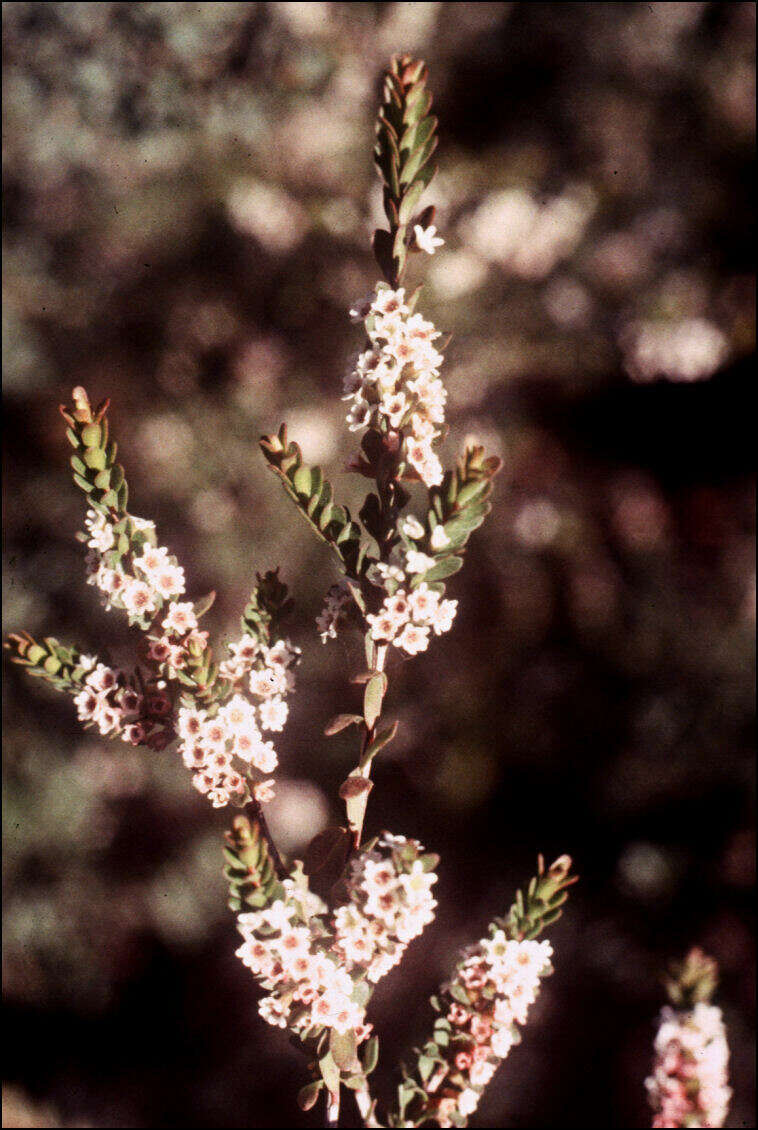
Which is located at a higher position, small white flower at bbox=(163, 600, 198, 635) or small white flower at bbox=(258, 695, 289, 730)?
small white flower at bbox=(163, 600, 198, 635)

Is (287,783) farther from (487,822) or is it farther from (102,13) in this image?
(102,13)

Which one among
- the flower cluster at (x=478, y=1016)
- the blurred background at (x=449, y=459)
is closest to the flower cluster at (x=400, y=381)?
the flower cluster at (x=478, y=1016)

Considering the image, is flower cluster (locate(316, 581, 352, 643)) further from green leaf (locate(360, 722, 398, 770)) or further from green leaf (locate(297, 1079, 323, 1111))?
green leaf (locate(297, 1079, 323, 1111))

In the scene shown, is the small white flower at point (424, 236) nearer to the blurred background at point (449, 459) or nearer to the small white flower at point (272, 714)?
the small white flower at point (272, 714)

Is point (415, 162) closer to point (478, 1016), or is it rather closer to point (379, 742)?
point (379, 742)

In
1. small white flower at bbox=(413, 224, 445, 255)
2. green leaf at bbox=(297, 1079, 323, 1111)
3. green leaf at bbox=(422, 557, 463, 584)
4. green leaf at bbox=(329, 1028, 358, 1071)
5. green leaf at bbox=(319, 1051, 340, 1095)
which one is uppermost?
small white flower at bbox=(413, 224, 445, 255)

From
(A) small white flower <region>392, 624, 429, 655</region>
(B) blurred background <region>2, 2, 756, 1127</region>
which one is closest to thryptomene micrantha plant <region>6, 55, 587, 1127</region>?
(A) small white flower <region>392, 624, 429, 655</region>


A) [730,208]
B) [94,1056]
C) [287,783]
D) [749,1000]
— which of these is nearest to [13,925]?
[94,1056]
